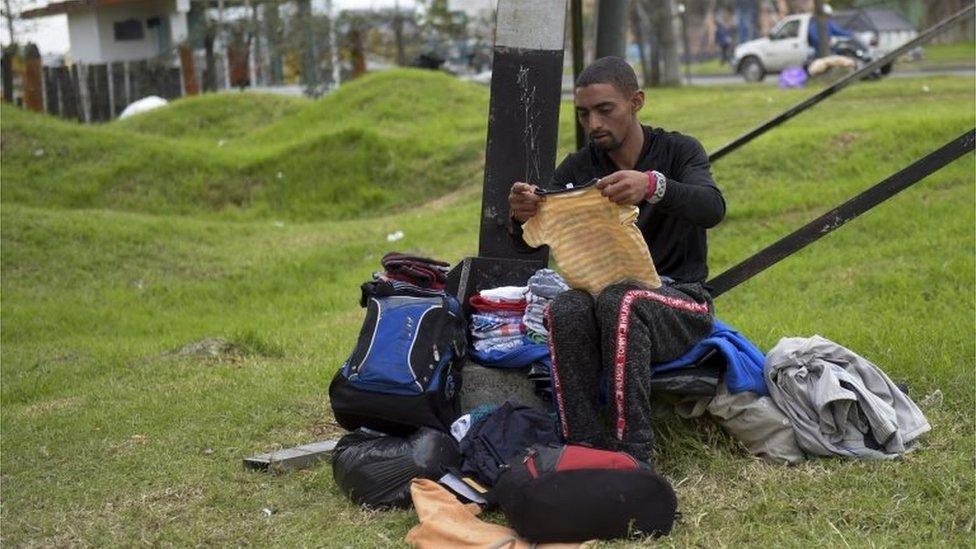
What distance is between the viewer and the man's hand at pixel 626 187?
4406 millimetres

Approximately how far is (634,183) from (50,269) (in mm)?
7672

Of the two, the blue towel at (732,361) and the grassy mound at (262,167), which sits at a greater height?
the blue towel at (732,361)

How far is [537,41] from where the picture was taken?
5539 mm

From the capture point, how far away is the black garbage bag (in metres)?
4.66

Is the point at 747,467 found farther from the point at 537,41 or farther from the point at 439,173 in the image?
the point at 439,173

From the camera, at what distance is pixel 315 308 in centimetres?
988

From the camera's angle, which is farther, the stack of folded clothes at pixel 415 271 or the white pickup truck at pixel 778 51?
the white pickup truck at pixel 778 51

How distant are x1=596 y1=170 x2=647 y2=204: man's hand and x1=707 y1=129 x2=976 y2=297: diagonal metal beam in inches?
36.1

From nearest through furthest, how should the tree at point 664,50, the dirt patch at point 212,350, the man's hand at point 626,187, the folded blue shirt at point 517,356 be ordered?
the man's hand at point 626,187, the folded blue shirt at point 517,356, the dirt patch at point 212,350, the tree at point 664,50

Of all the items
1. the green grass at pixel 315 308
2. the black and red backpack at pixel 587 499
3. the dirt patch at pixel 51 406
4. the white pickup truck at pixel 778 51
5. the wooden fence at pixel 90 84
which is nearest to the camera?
the black and red backpack at pixel 587 499

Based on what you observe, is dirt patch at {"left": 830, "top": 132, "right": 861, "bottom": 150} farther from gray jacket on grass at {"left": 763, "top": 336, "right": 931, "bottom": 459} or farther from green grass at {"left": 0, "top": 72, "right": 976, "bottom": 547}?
gray jacket on grass at {"left": 763, "top": 336, "right": 931, "bottom": 459}

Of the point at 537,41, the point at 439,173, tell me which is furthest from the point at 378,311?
the point at 439,173

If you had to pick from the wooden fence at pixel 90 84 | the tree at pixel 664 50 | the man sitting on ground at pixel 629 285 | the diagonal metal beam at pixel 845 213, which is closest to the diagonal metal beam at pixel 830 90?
the diagonal metal beam at pixel 845 213

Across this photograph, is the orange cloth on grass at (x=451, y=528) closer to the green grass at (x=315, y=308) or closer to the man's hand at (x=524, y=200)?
the green grass at (x=315, y=308)
